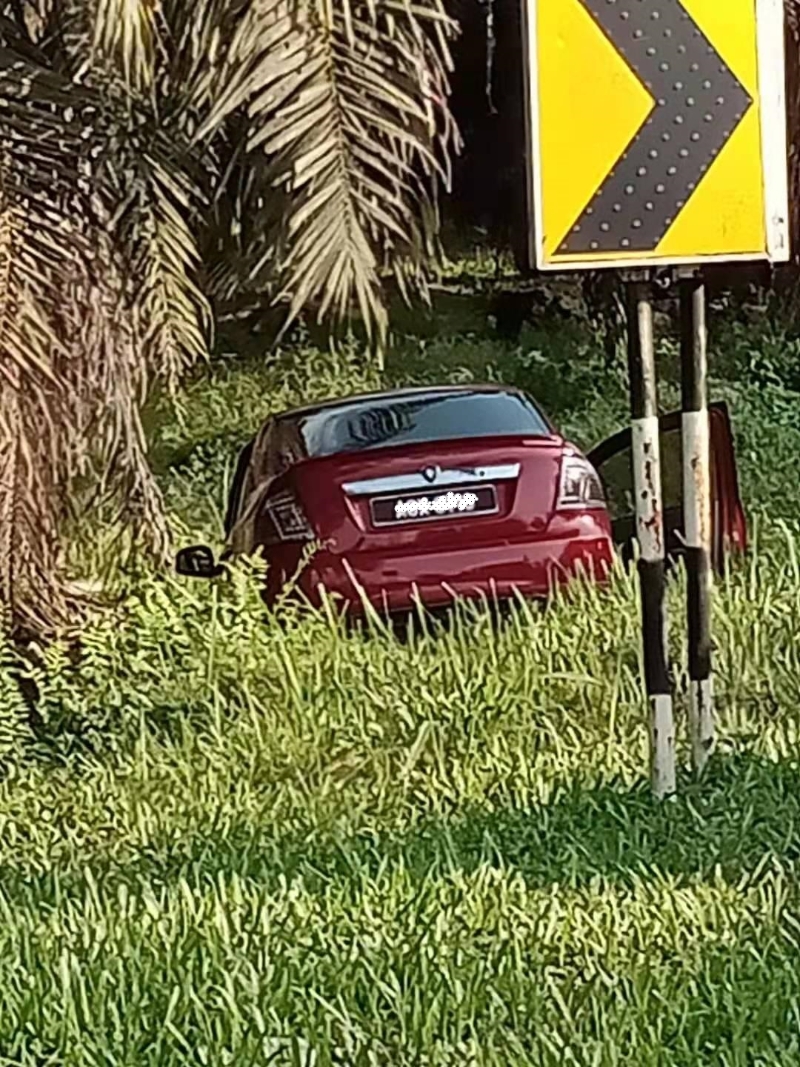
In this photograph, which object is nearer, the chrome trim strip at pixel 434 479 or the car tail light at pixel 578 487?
the chrome trim strip at pixel 434 479

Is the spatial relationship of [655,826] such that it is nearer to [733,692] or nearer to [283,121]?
[733,692]

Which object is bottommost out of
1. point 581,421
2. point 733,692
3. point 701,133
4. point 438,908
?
point 581,421

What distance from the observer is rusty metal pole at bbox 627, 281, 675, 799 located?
15.0 ft

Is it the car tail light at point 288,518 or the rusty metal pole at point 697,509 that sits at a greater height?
the rusty metal pole at point 697,509

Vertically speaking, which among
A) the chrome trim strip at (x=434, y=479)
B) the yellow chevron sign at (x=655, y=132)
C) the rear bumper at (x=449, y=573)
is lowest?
the rear bumper at (x=449, y=573)

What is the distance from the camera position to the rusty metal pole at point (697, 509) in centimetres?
479

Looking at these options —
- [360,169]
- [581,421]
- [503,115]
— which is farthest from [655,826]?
[581,421]

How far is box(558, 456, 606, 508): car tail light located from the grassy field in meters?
0.57

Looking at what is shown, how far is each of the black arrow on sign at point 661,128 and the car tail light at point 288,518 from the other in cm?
370

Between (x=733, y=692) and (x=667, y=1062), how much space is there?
305cm

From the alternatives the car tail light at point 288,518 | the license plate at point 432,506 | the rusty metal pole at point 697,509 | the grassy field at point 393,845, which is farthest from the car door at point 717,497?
the rusty metal pole at point 697,509

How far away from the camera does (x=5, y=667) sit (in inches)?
233

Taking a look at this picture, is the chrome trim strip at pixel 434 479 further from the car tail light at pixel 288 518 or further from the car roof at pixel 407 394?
the car roof at pixel 407 394

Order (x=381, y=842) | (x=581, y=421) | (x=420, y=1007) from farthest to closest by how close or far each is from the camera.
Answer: (x=581, y=421), (x=381, y=842), (x=420, y=1007)
